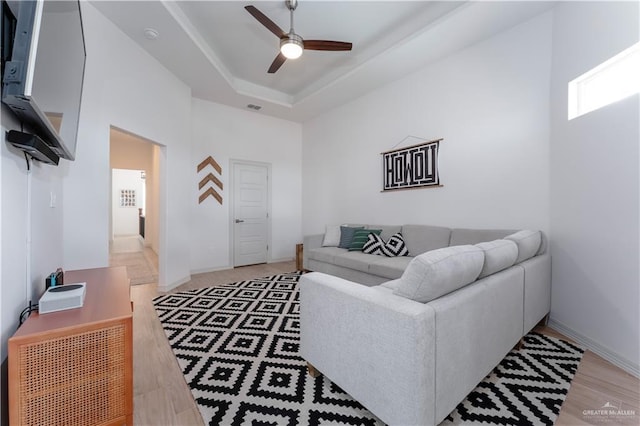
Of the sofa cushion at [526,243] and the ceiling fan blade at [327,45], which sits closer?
the sofa cushion at [526,243]

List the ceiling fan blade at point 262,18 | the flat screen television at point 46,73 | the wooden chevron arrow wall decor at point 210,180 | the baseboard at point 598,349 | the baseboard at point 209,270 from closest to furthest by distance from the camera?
the flat screen television at point 46,73 < the baseboard at point 598,349 < the ceiling fan blade at point 262,18 < the baseboard at point 209,270 < the wooden chevron arrow wall decor at point 210,180

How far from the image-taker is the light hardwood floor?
1422 mm

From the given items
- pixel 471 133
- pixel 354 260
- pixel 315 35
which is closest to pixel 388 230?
pixel 354 260

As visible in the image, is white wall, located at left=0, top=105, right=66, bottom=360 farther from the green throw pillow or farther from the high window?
the high window

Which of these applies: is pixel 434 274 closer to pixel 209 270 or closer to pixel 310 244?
pixel 310 244

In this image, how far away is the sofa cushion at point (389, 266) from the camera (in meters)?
2.91

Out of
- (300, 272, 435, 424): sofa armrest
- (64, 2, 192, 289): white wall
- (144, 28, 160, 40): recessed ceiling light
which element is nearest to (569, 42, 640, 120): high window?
(300, 272, 435, 424): sofa armrest

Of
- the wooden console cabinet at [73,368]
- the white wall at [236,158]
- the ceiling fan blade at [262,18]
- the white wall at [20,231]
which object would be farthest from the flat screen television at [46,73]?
the white wall at [236,158]

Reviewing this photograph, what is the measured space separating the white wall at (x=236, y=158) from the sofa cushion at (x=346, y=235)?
5.96ft

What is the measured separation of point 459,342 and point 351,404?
72 cm

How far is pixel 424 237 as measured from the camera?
3.43 meters

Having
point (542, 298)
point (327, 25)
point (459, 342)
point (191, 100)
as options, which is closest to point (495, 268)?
point (459, 342)

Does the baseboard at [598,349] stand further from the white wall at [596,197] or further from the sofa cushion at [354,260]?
the sofa cushion at [354,260]

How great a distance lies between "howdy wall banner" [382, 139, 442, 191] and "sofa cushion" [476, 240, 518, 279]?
1.79 meters
